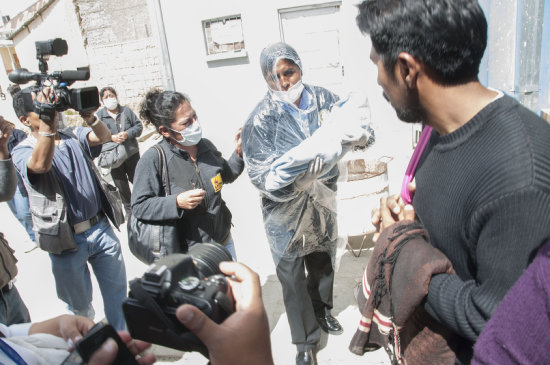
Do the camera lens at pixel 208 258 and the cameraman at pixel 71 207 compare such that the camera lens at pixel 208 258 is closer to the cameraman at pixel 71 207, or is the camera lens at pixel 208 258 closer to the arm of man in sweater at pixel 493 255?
the arm of man in sweater at pixel 493 255

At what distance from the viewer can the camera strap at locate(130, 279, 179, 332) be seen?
0.99 metres

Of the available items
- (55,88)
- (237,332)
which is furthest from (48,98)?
(237,332)

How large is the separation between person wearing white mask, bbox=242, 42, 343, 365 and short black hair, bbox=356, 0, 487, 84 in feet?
3.25

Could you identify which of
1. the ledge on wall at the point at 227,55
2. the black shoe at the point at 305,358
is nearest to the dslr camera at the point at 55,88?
the black shoe at the point at 305,358

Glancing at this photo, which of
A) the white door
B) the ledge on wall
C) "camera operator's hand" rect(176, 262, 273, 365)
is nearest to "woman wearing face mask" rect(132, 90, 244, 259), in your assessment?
"camera operator's hand" rect(176, 262, 273, 365)

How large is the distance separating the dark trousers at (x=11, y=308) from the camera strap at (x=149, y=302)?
1.62 m

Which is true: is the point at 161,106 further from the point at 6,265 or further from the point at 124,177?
the point at 124,177

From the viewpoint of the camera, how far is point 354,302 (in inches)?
123

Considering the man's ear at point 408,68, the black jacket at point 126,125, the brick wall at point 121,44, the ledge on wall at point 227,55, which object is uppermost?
the brick wall at point 121,44

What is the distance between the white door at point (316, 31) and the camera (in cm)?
452

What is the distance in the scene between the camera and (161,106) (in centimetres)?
239

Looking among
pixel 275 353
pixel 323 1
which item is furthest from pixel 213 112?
pixel 275 353

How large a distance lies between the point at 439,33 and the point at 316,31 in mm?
3822

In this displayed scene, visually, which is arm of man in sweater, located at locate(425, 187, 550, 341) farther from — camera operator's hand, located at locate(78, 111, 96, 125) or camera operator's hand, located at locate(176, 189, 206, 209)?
camera operator's hand, located at locate(78, 111, 96, 125)
